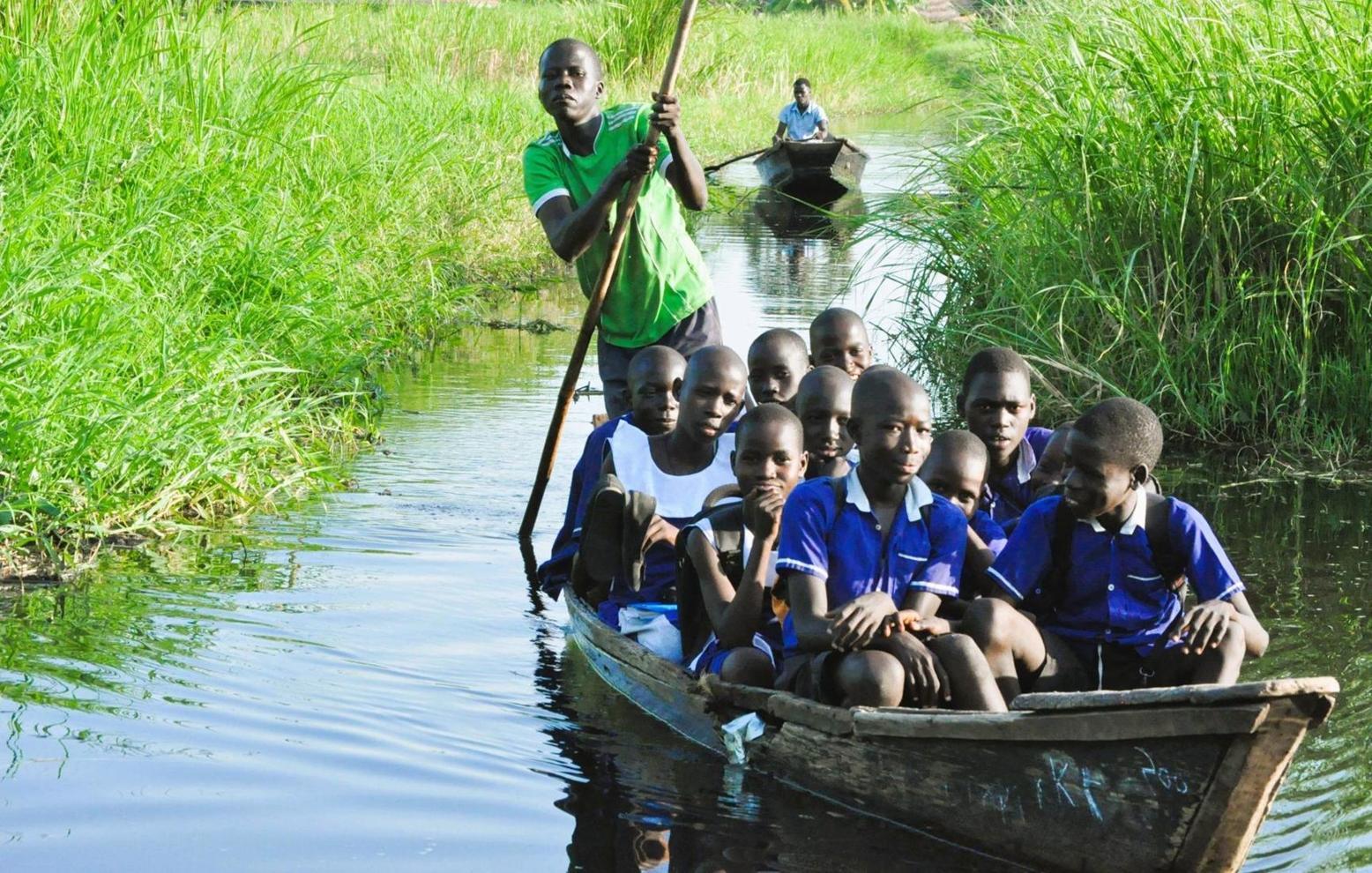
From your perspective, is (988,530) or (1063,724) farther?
(988,530)

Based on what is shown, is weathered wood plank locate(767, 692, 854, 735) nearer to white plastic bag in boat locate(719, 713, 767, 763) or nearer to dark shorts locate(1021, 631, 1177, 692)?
white plastic bag in boat locate(719, 713, 767, 763)

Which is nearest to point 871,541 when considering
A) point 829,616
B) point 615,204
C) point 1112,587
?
point 829,616

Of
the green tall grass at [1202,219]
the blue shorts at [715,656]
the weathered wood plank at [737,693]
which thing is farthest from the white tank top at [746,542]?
the green tall grass at [1202,219]

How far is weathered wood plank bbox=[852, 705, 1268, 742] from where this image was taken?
3.10 metres

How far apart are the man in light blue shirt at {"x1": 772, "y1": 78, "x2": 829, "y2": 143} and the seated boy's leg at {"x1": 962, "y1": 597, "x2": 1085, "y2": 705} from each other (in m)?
15.2

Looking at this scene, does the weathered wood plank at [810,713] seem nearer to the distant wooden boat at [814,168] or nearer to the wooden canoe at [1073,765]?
the wooden canoe at [1073,765]


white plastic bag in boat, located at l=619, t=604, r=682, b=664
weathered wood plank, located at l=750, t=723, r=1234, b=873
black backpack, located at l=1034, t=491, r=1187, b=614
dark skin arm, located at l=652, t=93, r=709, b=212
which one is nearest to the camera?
weathered wood plank, located at l=750, t=723, r=1234, b=873

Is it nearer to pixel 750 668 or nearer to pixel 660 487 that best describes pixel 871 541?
pixel 750 668

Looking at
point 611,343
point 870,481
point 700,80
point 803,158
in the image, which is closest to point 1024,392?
point 870,481

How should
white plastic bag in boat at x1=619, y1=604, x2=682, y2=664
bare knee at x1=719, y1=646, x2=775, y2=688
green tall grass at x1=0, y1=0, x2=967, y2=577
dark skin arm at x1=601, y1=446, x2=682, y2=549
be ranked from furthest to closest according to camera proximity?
green tall grass at x1=0, y1=0, x2=967, y2=577, white plastic bag in boat at x1=619, y1=604, x2=682, y2=664, dark skin arm at x1=601, y1=446, x2=682, y2=549, bare knee at x1=719, y1=646, x2=775, y2=688

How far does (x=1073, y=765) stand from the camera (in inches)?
134

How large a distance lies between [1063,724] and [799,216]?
604 inches

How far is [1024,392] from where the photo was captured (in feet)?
14.9

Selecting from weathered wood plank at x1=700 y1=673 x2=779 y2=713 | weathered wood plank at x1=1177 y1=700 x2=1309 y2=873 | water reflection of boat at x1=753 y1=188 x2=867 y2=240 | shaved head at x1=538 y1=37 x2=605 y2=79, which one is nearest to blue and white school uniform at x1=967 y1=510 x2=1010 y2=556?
weathered wood plank at x1=700 y1=673 x2=779 y2=713
